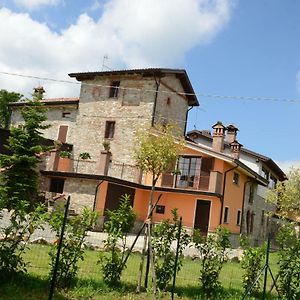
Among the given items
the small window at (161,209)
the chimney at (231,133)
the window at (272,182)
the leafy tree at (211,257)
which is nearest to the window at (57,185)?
the small window at (161,209)

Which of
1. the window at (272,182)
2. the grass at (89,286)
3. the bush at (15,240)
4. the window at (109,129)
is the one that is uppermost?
the window at (109,129)

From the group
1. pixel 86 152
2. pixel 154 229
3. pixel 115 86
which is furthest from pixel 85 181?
pixel 154 229

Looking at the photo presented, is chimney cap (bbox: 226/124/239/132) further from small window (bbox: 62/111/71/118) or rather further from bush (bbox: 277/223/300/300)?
bush (bbox: 277/223/300/300)

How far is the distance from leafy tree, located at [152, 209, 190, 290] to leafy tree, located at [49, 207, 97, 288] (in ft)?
5.55

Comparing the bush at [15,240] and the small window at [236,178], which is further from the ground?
the small window at [236,178]

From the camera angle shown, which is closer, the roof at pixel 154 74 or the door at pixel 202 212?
the door at pixel 202 212

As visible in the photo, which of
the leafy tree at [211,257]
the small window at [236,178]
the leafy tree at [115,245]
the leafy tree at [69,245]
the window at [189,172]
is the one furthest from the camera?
the small window at [236,178]

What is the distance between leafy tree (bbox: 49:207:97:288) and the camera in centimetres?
824

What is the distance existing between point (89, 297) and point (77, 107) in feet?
71.4

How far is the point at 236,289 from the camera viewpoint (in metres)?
10.1

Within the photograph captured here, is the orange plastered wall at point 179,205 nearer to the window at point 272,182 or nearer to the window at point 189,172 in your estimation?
the window at point 189,172

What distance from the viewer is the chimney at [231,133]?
31578 mm

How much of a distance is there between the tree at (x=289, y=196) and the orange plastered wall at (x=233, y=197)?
191 cm

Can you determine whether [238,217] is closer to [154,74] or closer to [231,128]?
[231,128]
